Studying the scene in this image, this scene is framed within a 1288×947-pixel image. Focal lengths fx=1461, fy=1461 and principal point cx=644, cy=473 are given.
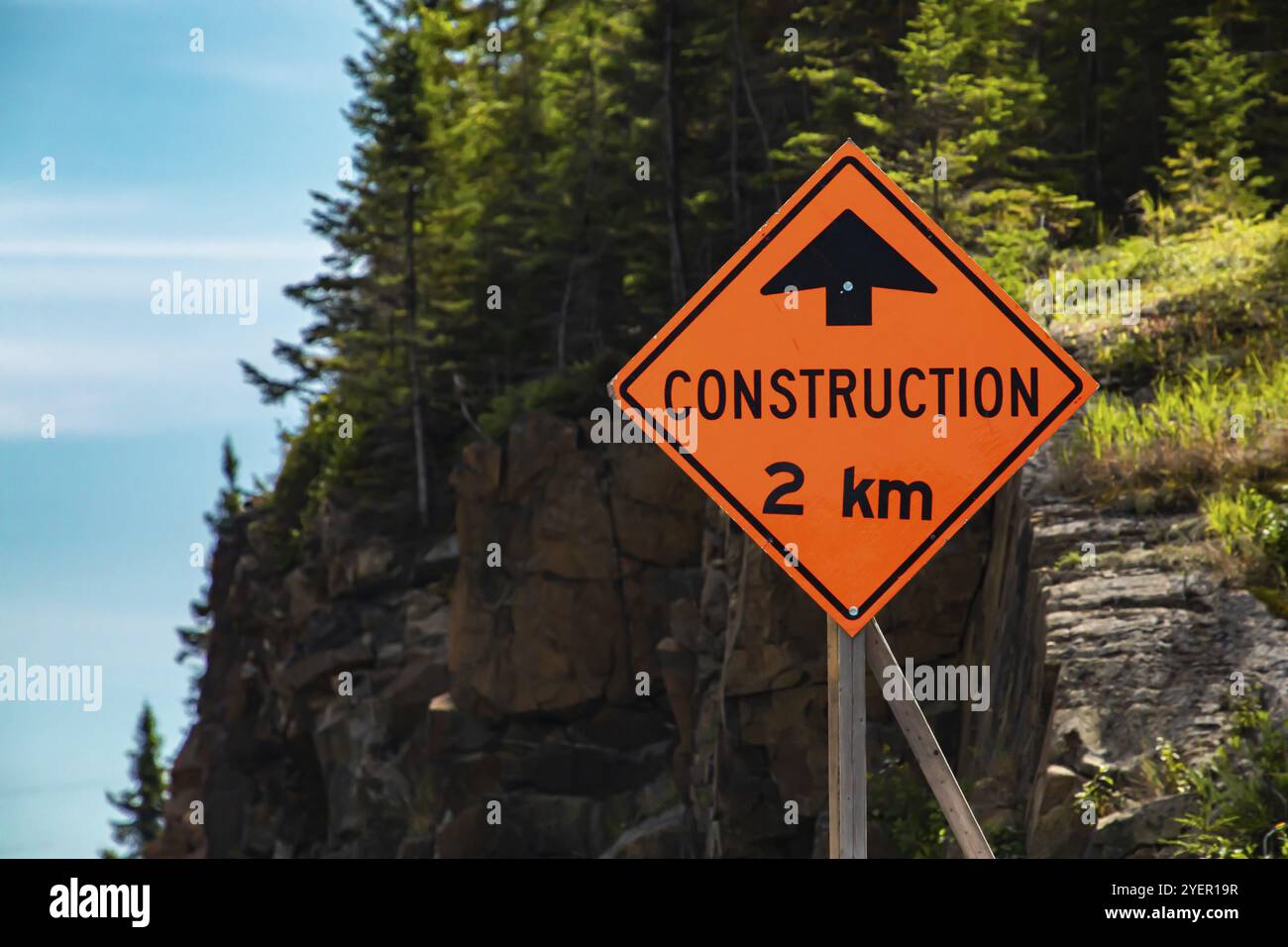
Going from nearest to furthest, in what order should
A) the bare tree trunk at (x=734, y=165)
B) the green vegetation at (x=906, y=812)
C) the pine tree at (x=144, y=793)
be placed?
1. the green vegetation at (x=906, y=812)
2. the bare tree trunk at (x=734, y=165)
3. the pine tree at (x=144, y=793)

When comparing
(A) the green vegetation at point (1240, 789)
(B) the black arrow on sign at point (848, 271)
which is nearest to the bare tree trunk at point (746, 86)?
(A) the green vegetation at point (1240, 789)

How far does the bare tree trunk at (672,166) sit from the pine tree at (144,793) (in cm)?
6238

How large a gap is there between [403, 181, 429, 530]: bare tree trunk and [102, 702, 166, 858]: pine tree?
52.3 m

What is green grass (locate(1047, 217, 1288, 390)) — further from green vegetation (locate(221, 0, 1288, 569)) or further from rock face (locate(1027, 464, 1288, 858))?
rock face (locate(1027, 464, 1288, 858))

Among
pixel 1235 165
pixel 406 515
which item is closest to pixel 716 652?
pixel 1235 165

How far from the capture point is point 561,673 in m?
30.9

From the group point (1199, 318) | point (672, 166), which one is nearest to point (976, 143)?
point (672, 166)

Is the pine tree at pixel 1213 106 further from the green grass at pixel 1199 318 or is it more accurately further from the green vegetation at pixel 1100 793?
the green vegetation at pixel 1100 793

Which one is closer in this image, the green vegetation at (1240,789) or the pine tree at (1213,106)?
the green vegetation at (1240,789)

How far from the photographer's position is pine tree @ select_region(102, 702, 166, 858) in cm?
8312

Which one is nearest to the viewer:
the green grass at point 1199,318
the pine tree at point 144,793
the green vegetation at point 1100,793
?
the green vegetation at point 1100,793

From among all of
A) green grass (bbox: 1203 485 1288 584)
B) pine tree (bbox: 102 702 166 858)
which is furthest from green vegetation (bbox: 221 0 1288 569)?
pine tree (bbox: 102 702 166 858)

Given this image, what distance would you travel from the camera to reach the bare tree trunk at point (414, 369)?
125 ft
